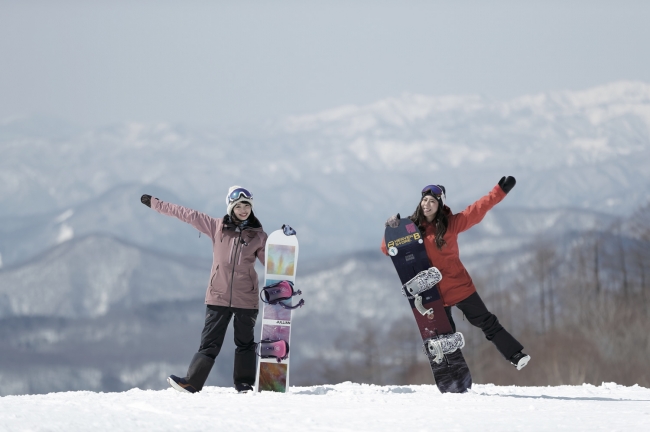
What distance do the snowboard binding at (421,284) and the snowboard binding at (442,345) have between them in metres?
0.25

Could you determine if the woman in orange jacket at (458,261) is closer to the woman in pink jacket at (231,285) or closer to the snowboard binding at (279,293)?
the snowboard binding at (279,293)

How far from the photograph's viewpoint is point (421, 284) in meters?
7.55

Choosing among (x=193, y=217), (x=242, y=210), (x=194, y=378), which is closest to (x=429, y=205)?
(x=242, y=210)

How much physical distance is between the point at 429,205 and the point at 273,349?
71.8 inches

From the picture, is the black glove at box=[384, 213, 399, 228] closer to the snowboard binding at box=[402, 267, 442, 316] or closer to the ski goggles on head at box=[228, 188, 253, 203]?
the snowboard binding at box=[402, 267, 442, 316]

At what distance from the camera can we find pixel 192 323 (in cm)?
12912

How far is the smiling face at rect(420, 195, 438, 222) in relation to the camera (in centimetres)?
761

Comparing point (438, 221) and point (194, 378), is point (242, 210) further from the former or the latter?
point (438, 221)

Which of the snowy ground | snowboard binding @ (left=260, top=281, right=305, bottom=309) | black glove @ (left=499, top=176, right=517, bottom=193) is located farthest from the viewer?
snowboard binding @ (left=260, top=281, right=305, bottom=309)

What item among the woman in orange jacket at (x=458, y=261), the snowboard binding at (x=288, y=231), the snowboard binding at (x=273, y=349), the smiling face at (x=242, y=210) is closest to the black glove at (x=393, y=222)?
the woman in orange jacket at (x=458, y=261)

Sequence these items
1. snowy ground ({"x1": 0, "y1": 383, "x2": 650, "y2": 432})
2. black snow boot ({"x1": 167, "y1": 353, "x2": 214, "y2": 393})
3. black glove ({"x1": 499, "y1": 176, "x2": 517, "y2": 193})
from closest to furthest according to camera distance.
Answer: snowy ground ({"x1": 0, "y1": 383, "x2": 650, "y2": 432})
black snow boot ({"x1": 167, "y1": 353, "x2": 214, "y2": 393})
black glove ({"x1": 499, "y1": 176, "x2": 517, "y2": 193})

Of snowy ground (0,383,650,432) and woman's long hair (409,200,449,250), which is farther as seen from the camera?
woman's long hair (409,200,449,250)

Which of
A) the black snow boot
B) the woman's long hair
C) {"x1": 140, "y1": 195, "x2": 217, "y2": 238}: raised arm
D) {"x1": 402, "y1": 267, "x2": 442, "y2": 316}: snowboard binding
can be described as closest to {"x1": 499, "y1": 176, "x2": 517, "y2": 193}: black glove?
the woman's long hair

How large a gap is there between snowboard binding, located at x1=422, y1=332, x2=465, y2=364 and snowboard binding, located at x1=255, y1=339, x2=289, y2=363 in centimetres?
122
